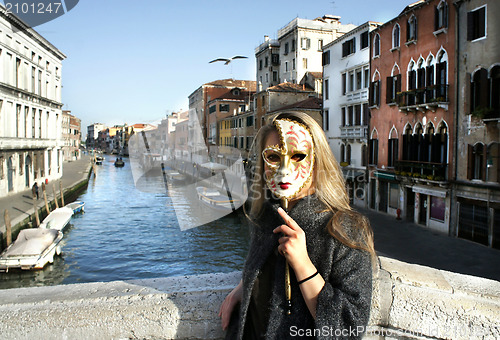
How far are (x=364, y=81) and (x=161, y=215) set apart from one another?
13.8 meters

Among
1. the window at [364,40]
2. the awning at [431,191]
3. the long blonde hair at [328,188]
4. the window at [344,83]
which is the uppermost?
the window at [364,40]

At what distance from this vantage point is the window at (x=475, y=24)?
13.6m

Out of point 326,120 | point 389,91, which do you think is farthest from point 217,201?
point 389,91

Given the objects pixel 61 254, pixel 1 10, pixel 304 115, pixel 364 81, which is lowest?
pixel 61 254

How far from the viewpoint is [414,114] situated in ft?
57.0

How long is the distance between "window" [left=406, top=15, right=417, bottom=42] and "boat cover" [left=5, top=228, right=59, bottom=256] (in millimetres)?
15782

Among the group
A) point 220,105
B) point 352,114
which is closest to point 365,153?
point 352,114

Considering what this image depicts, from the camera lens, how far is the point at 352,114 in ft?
74.9

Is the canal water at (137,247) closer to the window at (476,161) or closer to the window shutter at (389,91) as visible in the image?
the window at (476,161)

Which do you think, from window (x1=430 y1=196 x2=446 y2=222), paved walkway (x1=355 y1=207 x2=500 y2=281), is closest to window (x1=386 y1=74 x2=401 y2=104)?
window (x1=430 y1=196 x2=446 y2=222)

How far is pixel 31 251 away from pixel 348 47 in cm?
1792

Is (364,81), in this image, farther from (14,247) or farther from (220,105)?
(220,105)

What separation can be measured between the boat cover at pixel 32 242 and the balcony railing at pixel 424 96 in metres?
14.5

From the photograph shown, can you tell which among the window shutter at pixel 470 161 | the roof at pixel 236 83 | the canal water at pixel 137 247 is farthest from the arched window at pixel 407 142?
the roof at pixel 236 83
